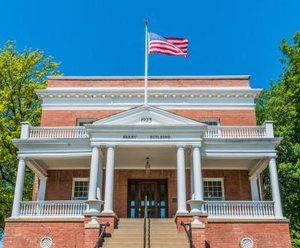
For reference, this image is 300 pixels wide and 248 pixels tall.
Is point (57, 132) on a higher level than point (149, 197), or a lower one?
higher

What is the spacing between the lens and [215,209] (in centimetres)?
1759

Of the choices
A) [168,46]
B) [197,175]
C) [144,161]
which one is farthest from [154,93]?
[197,175]

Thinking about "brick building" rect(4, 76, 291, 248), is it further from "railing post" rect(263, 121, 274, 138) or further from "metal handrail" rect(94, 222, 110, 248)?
"metal handrail" rect(94, 222, 110, 248)

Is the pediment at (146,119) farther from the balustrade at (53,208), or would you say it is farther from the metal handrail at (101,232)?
the metal handrail at (101,232)

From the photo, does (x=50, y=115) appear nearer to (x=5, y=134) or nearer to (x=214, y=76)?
(x=5, y=134)

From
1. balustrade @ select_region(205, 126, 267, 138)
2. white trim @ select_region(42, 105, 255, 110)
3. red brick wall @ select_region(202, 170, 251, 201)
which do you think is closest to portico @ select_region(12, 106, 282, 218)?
balustrade @ select_region(205, 126, 267, 138)

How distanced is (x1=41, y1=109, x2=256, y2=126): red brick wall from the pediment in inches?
149

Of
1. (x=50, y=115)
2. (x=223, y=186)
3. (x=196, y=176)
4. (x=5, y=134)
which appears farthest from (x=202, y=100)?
(x=5, y=134)

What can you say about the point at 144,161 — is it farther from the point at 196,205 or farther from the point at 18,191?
the point at 18,191

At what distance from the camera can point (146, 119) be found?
19.2 metres

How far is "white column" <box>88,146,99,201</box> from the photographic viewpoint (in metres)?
17.2

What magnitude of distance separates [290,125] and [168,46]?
989 centimetres

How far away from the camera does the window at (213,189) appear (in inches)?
838

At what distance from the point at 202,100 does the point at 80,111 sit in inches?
292
